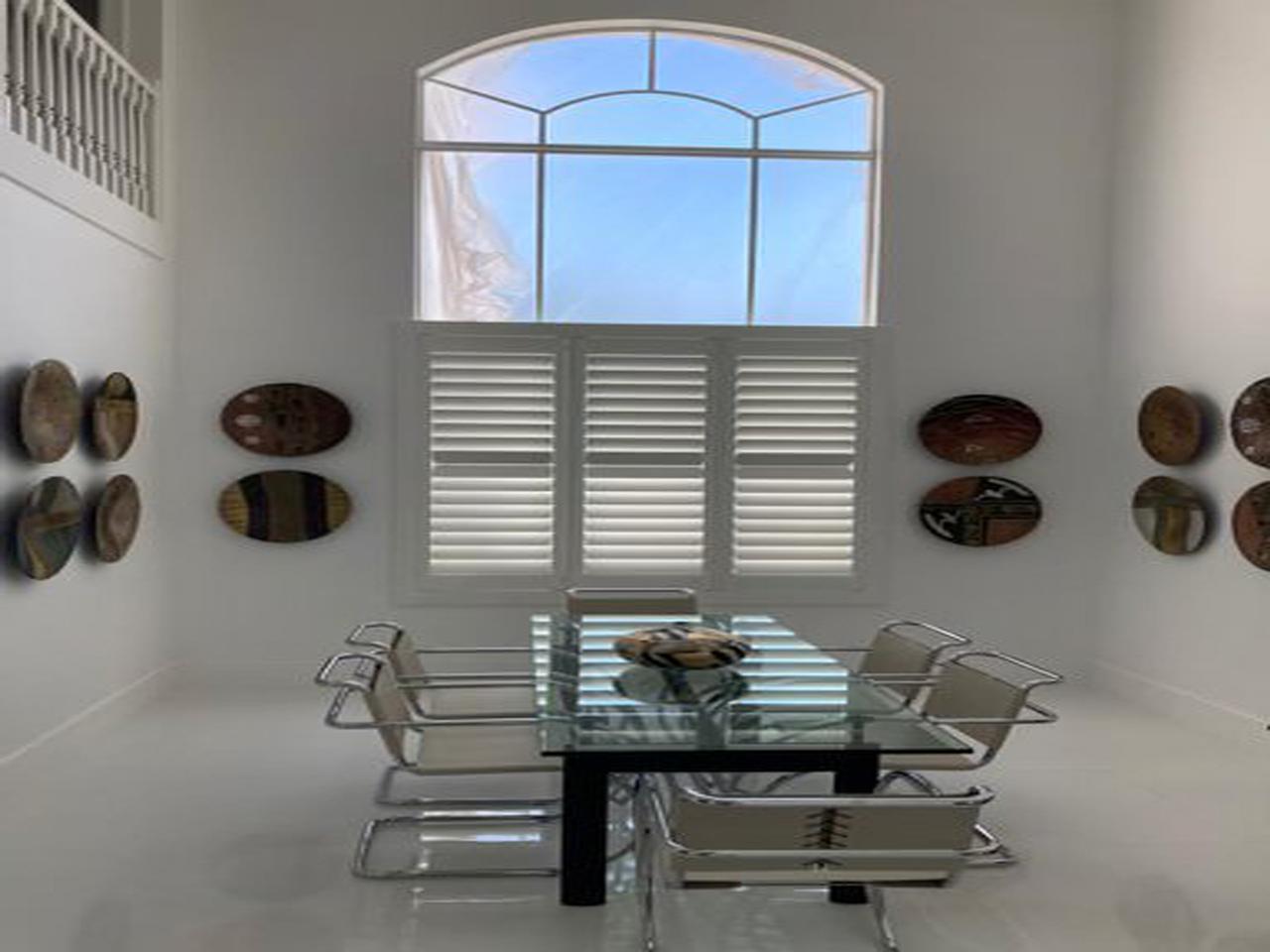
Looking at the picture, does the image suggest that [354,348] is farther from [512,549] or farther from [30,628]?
[30,628]

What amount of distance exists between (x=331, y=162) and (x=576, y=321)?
1559 millimetres

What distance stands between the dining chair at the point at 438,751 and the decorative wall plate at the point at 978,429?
3.21 meters

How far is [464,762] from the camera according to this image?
3.42 m

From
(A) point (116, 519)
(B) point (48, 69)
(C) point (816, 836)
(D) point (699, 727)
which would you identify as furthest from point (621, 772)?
(B) point (48, 69)

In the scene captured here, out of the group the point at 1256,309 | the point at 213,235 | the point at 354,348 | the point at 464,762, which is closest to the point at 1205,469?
the point at 1256,309

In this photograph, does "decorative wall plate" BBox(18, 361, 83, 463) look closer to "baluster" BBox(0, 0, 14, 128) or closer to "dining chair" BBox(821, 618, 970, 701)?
"baluster" BBox(0, 0, 14, 128)

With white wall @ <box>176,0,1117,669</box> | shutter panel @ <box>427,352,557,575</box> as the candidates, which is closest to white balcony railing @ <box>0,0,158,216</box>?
white wall @ <box>176,0,1117,669</box>

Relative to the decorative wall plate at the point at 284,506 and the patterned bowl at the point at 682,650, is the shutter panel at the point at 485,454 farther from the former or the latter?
the patterned bowl at the point at 682,650

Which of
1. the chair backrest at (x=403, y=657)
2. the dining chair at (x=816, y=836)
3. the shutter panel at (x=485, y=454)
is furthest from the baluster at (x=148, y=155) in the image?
the dining chair at (x=816, y=836)

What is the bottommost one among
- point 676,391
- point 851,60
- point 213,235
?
point 676,391

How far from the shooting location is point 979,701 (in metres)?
3.55

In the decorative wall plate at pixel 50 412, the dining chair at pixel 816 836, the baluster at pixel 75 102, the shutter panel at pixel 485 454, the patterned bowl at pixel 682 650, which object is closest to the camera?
the dining chair at pixel 816 836

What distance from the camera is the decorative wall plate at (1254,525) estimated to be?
4.89 m

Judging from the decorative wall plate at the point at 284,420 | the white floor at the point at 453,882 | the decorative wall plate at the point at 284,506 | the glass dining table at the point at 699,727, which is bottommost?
the white floor at the point at 453,882
